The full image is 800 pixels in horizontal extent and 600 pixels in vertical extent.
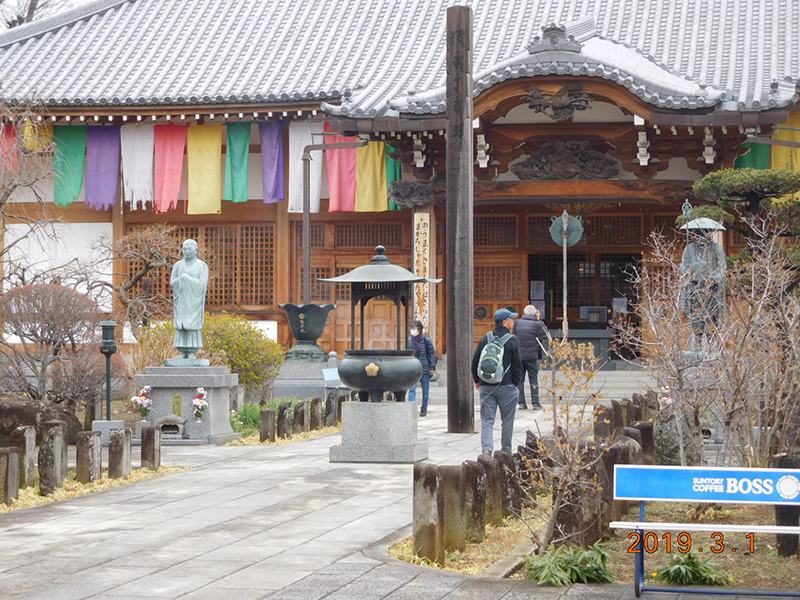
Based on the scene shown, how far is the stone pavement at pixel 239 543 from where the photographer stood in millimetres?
6691

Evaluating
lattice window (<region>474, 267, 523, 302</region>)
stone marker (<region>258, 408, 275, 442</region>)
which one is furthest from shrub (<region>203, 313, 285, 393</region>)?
lattice window (<region>474, 267, 523, 302</region>)

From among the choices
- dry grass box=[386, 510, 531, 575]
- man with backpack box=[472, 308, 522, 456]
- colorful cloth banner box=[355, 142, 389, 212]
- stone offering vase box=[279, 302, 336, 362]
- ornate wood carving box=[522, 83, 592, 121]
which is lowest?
dry grass box=[386, 510, 531, 575]

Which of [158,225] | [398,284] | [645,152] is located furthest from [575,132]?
[398,284]

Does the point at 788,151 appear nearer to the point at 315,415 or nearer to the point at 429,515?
the point at 315,415

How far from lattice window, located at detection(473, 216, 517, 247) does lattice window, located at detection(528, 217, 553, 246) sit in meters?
0.36

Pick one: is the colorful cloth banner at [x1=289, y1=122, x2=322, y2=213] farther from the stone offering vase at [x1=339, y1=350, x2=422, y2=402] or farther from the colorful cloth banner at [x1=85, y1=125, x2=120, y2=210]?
the stone offering vase at [x1=339, y1=350, x2=422, y2=402]

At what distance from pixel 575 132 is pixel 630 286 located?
500cm

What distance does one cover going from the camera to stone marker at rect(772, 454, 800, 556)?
7117 millimetres

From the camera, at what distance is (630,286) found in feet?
86.9

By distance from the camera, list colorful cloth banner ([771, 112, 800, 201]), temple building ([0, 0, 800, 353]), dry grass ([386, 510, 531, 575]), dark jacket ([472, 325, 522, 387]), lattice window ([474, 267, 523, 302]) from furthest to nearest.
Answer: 1. lattice window ([474, 267, 523, 302])
2. colorful cloth banner ([771, 112, 800, 201])
3. temple building ([0, 0, 800, 353])
4. dark jacket ([472, 325, 522, 387])
5. dry grass ([386, 510, 531, 575])

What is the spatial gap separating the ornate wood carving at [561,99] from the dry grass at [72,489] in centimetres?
1197

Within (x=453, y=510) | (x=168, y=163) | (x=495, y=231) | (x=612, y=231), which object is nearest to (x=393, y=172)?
(x=495, y=231)

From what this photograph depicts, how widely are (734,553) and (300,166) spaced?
59.5ft

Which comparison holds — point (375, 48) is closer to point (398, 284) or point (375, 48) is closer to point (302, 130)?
point (302, 130)
